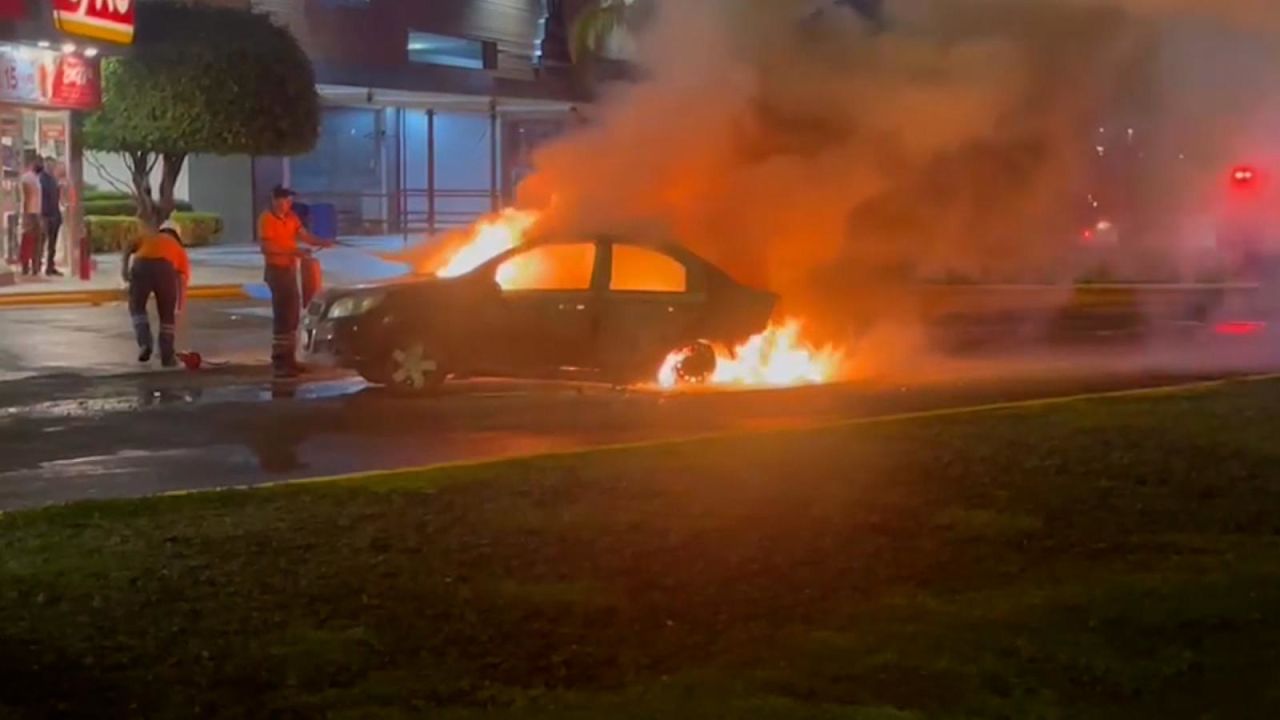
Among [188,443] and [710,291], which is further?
[710,291]

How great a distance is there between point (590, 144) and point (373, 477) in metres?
6.98

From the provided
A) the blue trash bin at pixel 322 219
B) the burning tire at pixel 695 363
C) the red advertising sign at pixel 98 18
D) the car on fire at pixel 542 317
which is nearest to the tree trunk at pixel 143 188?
the red advertising sign at pixel 98 18

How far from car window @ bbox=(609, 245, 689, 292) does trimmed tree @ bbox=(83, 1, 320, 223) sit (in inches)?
554

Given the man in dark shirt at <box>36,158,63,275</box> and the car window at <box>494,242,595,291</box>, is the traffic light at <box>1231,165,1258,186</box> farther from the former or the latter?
the man in dark shirt at <box>36,158,63,275</box>

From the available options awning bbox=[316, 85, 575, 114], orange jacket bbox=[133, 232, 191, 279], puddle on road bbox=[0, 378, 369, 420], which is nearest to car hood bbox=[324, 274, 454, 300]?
puddle on road bbox=[0, 378, 369, 420]

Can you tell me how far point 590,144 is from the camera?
629 inches

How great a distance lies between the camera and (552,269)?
14414 millimetres

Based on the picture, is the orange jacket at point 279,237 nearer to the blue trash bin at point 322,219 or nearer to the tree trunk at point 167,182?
the tree trunk at point 167,182

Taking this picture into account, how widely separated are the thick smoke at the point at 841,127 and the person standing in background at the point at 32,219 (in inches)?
470

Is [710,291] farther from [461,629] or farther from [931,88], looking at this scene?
[461,629]

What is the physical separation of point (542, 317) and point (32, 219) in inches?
554

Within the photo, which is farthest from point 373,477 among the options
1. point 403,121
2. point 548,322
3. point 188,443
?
point 403,121

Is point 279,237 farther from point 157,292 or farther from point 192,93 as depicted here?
point 192,93

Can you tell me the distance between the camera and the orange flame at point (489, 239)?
1516 cm
